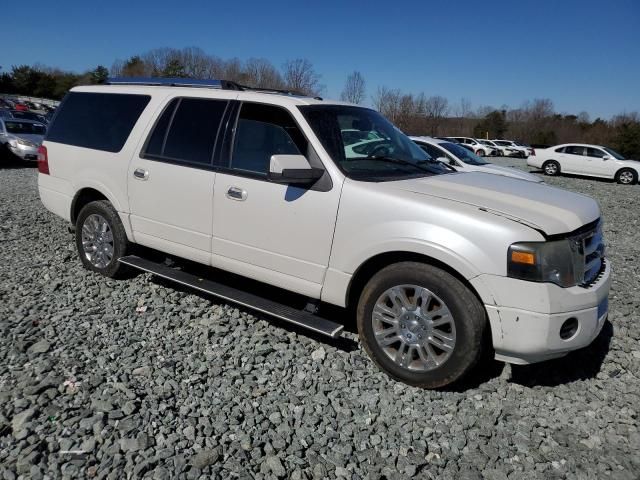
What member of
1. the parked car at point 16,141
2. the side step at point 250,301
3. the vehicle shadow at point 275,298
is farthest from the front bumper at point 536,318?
the parked car at point 16,141

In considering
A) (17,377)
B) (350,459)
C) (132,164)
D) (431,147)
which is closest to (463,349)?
(350,459)

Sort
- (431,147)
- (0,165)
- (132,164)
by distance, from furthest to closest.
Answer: (0,165) → (431,147) → (132,164)

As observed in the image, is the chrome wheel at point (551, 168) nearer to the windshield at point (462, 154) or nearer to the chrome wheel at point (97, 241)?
the windshield at point (462, 154)

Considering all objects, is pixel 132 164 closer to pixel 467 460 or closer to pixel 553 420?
pixel 467 460

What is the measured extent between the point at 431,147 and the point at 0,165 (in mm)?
13499

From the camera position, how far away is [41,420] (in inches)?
115

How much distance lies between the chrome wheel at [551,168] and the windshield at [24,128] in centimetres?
2170

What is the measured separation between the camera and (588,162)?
905 inches

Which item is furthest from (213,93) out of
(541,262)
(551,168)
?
(551,168)

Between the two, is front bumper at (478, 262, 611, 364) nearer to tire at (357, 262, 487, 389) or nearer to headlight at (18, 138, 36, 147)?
tire at (357, 262, 487, 389)

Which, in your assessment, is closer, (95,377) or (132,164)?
(95,377)

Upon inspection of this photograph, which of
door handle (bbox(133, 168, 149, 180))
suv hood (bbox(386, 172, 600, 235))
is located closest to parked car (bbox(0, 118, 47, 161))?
door handle (bbox(133, 168, 149, 180))

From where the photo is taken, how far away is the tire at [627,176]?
2182 centimetres

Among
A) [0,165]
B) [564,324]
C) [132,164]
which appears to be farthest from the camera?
[0,165]
